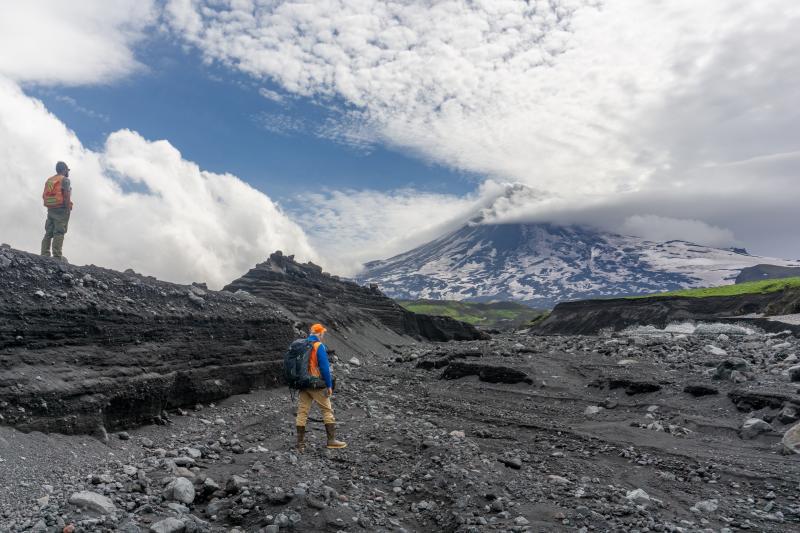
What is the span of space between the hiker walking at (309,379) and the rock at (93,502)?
426 centimetres

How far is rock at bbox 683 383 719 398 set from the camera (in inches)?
568

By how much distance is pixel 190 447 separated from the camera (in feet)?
32.9

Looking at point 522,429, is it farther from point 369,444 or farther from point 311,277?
point 311,277

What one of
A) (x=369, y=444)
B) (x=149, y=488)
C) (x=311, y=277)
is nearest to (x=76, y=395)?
(x=149, y=488)

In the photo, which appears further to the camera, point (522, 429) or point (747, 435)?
point (522, 429)

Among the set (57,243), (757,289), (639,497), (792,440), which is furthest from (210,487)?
(757,289)

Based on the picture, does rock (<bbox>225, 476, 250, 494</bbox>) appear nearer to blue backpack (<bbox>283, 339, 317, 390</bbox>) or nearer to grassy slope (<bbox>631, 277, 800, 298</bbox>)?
blue backpack (<bbox>283, 339, 317, 390</bbox>)

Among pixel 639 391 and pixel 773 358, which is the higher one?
pixel 773 358

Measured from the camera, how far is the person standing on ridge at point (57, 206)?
14.6 m

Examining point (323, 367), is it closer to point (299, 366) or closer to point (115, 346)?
point (299, 366)

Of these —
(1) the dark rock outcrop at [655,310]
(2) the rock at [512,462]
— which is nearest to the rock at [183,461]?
(2) the rock at [512,462]

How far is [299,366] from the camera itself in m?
10.5

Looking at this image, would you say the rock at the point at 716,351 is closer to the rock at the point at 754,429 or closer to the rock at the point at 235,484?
the rock at the point at 754,429

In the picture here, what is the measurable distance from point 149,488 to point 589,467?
→ 7.62 m
